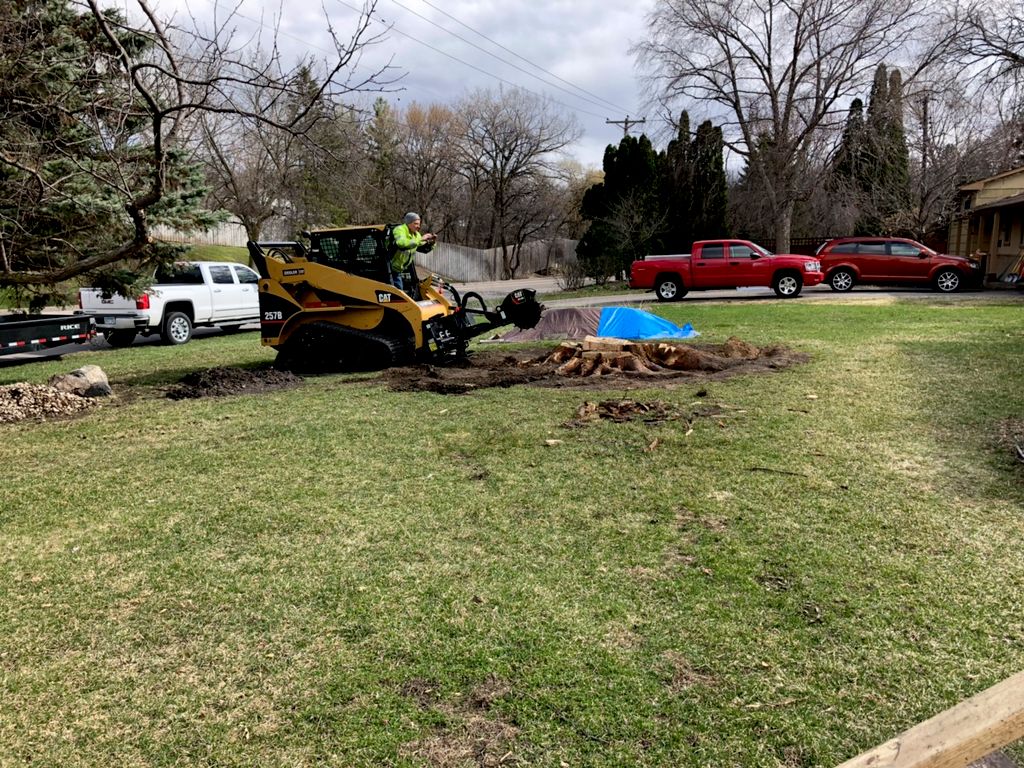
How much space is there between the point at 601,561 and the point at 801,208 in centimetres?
4255

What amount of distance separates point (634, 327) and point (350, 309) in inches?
218

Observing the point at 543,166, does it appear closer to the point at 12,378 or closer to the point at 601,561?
the point at 12,378

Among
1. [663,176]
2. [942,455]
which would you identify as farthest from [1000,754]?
[663,176]

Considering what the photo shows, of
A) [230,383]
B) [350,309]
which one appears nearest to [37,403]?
[230,383]

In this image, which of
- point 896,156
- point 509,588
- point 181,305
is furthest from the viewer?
point 896,156

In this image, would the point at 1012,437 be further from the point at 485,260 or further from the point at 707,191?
the point at 485,260

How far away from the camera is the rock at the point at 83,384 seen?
9.62 m

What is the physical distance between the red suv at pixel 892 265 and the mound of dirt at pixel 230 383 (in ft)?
63.8

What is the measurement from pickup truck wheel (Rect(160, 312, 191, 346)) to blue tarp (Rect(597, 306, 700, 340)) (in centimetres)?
931

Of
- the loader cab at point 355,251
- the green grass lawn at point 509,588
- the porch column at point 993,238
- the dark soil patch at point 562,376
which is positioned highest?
the porch column at point 993,238

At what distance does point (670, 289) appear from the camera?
24297mm

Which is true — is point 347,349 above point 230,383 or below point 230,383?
above

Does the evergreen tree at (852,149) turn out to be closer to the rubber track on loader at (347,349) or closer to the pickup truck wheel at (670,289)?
the pickup truck wheel at (670,289)

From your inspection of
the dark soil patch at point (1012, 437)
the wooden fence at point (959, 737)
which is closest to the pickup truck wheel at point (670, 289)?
the dark soil patch at point (1012, 437)
